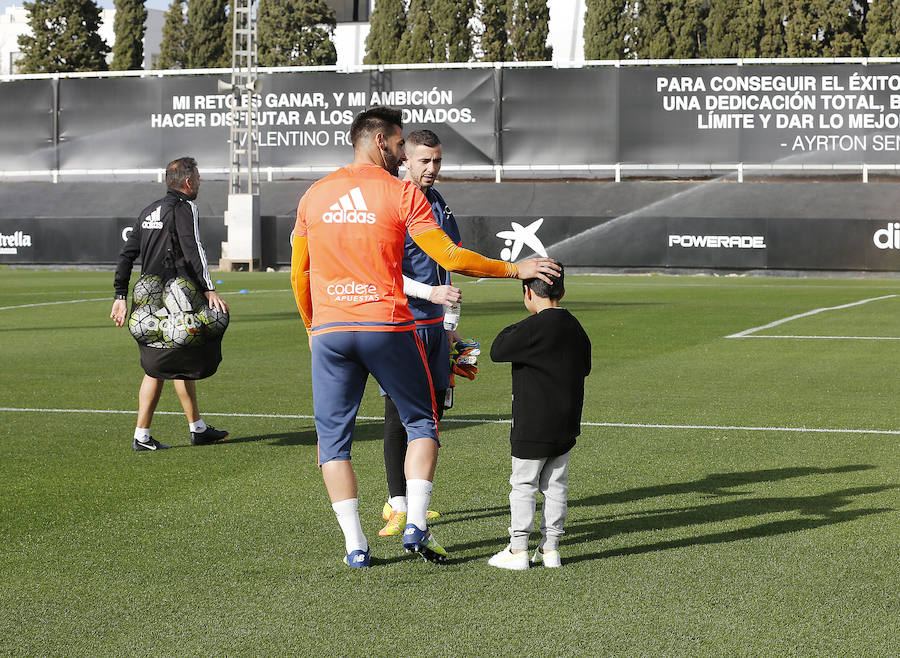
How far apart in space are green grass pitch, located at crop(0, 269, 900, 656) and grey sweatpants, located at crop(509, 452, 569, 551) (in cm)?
15

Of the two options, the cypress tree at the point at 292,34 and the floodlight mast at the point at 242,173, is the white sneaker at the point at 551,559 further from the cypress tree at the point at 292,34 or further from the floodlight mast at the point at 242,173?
the cypress tree at the point at 292,34

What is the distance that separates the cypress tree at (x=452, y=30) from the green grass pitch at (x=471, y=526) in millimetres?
40832

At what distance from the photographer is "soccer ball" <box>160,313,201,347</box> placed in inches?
339

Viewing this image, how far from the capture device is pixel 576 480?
7.41 meters

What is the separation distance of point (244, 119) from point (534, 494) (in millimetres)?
34772

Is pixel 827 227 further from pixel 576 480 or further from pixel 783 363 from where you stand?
pixel 576 480

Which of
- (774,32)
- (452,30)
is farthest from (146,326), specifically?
(452,30)

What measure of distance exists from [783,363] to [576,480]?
6809 millimetres

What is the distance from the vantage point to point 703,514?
21.5 ft

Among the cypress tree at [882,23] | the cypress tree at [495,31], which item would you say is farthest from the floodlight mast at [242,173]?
the cypress tree at [882,23]

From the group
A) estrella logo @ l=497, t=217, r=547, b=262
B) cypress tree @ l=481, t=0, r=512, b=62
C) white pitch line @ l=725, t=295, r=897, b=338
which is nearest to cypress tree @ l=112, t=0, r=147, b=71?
cypress tree @ l=481, t=0, r=512, b=62

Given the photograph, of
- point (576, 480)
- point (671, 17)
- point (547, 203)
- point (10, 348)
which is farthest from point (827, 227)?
point (576, 480)

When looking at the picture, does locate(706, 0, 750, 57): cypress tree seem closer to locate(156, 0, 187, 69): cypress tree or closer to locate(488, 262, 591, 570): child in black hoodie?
locate(156, 0, 187, 69): cypress tree

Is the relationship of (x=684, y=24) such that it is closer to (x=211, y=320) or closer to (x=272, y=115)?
(x=272, y=115)
